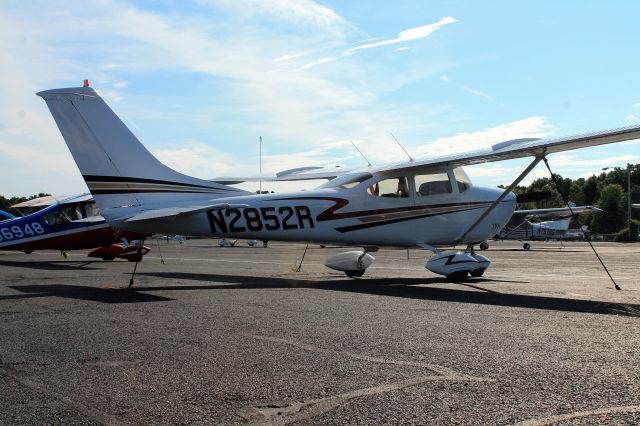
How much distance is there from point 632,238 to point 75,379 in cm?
7099

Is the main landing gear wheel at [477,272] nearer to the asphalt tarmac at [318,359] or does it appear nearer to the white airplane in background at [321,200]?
the white airplane in background at [321,200]

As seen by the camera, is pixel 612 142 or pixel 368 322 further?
pixel 612 142

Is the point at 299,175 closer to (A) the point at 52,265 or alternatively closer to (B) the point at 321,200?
(B) the point at 321,200

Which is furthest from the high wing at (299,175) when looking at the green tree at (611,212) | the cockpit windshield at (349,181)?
the green tree at (611,212)

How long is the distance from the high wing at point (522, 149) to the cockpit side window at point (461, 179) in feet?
0.95

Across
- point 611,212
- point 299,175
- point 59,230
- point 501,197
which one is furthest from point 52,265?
point 611,212

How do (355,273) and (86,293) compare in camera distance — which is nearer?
(86,293)

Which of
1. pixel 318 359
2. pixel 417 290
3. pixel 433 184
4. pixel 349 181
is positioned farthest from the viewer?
pixel 433 184

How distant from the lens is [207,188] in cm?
1288

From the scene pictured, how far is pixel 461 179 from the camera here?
14844 mm

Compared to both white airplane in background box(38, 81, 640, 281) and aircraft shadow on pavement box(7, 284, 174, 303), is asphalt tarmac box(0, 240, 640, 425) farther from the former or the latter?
Result: white airplane in background box(38, 81, 640, 281)

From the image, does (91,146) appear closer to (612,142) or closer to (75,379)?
(75,379)

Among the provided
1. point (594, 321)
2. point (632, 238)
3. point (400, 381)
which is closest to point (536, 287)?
point (594, 321)

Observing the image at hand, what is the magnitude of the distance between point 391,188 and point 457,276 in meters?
2.48
